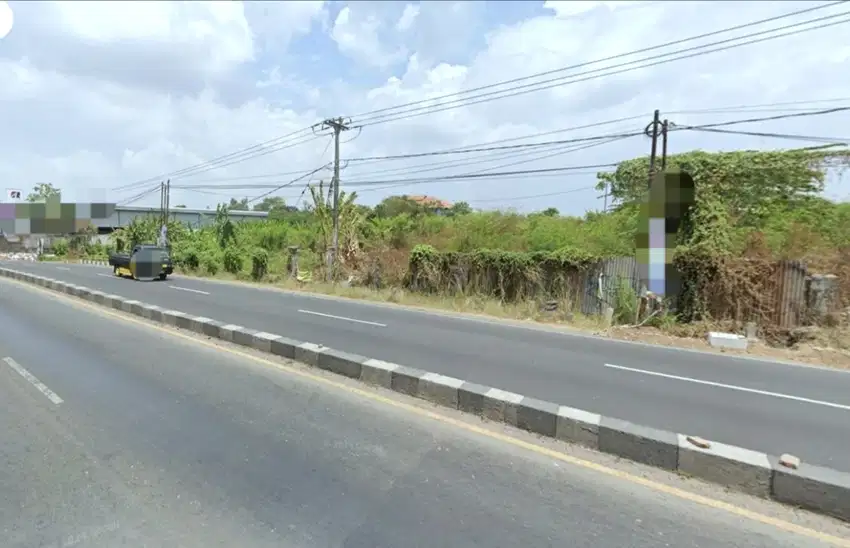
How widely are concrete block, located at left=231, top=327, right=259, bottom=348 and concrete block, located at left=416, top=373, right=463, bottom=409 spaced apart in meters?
3.77

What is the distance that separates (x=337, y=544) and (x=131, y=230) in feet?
174

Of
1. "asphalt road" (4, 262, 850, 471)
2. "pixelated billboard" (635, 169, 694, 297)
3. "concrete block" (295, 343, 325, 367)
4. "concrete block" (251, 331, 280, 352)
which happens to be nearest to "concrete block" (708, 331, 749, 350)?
"asphalt road" (4, 262, 850, 471)

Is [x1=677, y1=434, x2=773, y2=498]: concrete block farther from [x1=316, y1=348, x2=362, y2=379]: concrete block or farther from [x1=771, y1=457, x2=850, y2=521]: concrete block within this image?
[x1=316, y1=348, x2=362, y2=379]: concrete block

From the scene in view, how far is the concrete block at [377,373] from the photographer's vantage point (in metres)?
6.04

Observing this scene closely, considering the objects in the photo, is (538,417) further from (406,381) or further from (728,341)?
(728,341)

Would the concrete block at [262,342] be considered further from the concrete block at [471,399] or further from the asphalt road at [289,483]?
the concrete block at [471,399]

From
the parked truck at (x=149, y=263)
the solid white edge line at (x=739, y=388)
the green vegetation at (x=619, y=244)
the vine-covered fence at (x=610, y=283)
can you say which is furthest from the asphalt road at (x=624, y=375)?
the parked truck at (x=149, y=263)

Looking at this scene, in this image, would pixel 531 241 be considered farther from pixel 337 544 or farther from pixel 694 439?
pixel 337 544

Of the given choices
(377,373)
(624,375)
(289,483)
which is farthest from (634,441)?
(624,375)

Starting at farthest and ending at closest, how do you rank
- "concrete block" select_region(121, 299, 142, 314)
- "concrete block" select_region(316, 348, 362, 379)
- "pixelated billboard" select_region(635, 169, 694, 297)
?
"pixelated billboard" select_region(635, 169, 694, 297), "concrete block" select_region(121, 299, 142, 314), "concrete block" select_region(316, 348, 362, 379)

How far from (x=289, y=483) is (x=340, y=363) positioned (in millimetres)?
3109

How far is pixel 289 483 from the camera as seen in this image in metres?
3.58

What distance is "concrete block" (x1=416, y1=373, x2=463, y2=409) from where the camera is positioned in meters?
5.36

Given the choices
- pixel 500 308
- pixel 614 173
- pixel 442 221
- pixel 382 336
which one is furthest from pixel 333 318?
pixel 442 221
